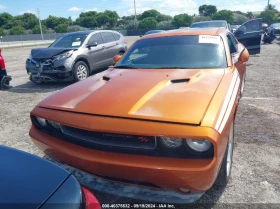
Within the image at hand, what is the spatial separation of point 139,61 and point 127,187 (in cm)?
194

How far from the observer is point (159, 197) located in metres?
2.11

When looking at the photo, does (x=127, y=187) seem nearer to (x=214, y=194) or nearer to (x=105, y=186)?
(x=105, y=186)

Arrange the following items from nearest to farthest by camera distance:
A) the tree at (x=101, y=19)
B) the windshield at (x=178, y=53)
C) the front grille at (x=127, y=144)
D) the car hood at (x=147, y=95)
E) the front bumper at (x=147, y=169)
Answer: the front bumper at (x=147, y=169)
the front grille at (x=127, y=144)
the car hood at (x=147, y=95)
the windshield at (x=178, y=53)
the tree at (x=101, y=19)

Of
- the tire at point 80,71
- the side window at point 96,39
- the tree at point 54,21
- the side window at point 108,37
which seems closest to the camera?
the tire at point 80,71

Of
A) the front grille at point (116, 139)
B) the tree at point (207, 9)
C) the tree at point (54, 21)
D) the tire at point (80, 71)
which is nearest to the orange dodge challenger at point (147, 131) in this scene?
the front grille at point (116, 139)

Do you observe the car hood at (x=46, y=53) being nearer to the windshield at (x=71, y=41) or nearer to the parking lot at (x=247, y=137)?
the windshield at (x=71, y=41)

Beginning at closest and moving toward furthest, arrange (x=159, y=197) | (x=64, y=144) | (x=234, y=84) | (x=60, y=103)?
(x=159, y=197)
(x=64, y=144)
(x=60, y=103)
(x=234, y=84)

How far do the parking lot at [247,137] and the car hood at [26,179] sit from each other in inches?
28.3

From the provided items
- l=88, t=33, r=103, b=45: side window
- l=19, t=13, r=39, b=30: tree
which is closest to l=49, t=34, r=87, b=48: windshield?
l=88, t=33, r=103, b=45: side window

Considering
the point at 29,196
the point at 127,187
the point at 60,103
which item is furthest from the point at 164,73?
the point at 29,196

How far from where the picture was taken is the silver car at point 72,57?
23.2 ft

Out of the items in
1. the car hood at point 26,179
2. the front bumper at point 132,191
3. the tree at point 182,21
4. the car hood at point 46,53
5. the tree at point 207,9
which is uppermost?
the tree at point 207,9

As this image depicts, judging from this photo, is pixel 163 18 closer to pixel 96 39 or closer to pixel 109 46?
pixel 109 46

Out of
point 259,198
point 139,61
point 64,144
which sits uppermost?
point 139,61
